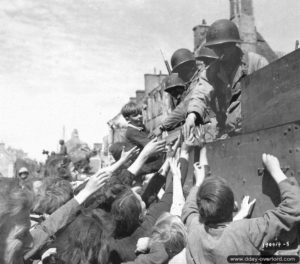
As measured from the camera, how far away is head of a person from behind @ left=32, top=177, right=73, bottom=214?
3.13 meters

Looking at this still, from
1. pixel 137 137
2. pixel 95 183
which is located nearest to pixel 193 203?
pixel 95 183

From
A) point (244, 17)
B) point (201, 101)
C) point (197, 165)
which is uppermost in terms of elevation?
point (244, 17)

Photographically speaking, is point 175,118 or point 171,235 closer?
point 171,235

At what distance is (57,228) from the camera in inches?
106

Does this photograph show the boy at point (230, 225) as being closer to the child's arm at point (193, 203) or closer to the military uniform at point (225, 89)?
the child's arm at point (193, 203)

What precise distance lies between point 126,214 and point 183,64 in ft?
12.2

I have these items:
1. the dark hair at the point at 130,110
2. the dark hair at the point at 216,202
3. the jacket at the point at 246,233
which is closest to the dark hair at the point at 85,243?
the jacket at the point at 246,233

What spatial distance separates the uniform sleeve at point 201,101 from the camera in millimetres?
3482

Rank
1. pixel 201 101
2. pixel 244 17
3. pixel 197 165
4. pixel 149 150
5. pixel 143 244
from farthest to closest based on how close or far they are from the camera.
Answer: pixel 244 17 < pixel 201 101 < pixel 149 150 < pixel 197 165 < pixel 143 244

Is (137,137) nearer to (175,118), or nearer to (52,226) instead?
(175,118)

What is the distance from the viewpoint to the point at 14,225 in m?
2.30

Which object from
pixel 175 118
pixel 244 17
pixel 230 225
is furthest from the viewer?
pixel 244 17

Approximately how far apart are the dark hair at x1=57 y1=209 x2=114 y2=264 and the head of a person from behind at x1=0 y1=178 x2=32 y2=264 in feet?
0.81

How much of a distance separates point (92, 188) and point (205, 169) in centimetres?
96
